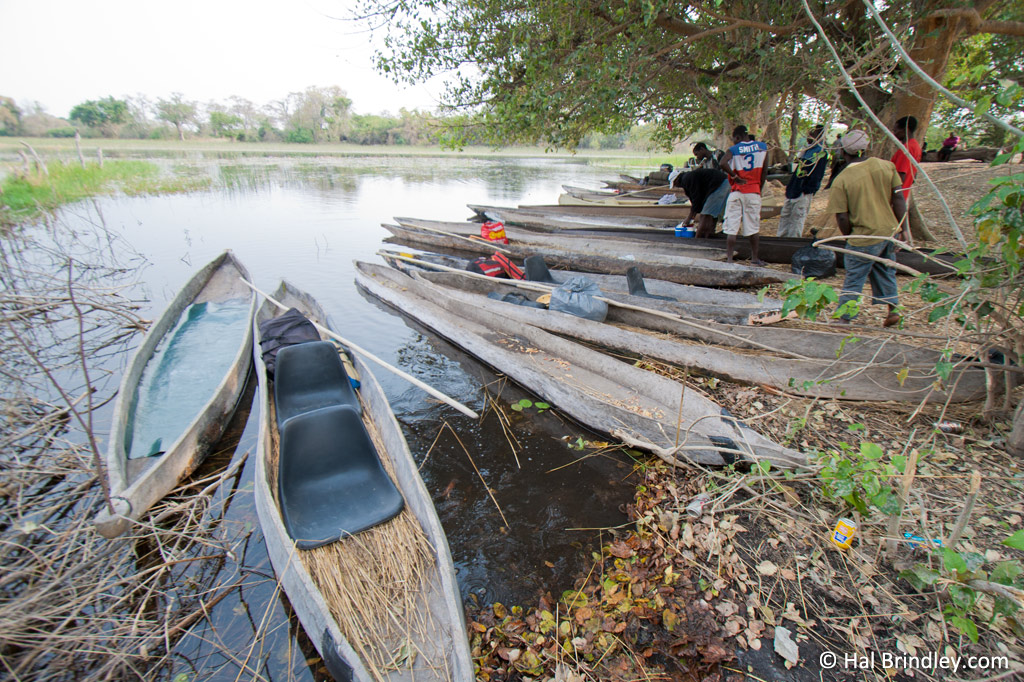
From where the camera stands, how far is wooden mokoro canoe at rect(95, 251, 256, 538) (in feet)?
10.7

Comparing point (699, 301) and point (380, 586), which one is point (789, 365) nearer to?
point (699, 301)

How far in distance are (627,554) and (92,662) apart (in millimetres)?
3272

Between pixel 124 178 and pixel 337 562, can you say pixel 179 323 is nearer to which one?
pixel 337 562

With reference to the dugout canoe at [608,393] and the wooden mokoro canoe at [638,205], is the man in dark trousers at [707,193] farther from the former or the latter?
the dugout canoe at [608,393]

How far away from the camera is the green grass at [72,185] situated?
37.7 ft

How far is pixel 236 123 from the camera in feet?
198

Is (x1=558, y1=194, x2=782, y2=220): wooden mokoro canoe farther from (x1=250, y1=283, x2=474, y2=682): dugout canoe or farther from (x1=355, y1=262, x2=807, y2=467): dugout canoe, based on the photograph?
(x1=250, y1=283, x2=474, y2=682): dugout canoe

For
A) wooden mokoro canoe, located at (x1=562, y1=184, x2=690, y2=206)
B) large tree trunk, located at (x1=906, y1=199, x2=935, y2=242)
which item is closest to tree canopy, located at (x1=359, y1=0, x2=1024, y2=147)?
large tree trunk, located at (x1=906, y1=199, x2=935, y2=242)

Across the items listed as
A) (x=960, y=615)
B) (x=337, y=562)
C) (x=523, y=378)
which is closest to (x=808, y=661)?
(x=960, y=615)

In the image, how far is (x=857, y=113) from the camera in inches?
305

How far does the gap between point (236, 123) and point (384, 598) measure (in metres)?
76.5

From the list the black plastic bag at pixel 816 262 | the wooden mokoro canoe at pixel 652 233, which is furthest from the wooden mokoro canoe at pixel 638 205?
the black plastic bag at pixel 816 262

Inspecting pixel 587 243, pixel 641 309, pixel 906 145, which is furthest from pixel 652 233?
pixel 641 309

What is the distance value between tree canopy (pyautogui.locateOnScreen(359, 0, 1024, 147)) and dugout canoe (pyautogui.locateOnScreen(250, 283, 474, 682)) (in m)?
5.76
